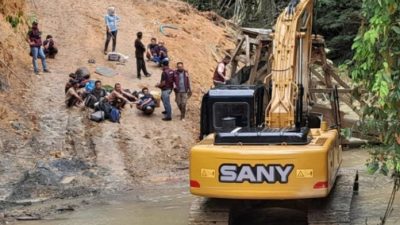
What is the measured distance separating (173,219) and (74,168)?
16.4 feet

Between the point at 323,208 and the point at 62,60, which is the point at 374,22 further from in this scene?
the point at 62,60

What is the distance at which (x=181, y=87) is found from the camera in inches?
834

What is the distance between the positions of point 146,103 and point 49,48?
553 centimetres

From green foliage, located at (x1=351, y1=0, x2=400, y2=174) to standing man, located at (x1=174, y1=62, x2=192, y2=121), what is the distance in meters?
14.2

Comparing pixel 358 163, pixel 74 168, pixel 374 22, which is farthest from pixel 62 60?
pixel 374 22

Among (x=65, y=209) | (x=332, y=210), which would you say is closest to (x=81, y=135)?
(x=65, y=209)

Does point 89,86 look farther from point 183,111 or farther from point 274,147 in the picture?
point 274,147

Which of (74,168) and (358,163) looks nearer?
(74,168)

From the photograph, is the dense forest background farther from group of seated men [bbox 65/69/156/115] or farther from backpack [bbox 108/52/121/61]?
group of seated men [bbox 65/69/156/115]

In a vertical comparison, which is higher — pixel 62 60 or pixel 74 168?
pixel 62 60

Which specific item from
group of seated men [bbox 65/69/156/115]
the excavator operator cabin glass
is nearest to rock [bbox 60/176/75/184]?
group of seated men [bbox 65/69/156/115]

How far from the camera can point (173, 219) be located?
13.4 metres

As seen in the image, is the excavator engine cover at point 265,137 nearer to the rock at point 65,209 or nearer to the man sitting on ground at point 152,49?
the rock at point 65,209

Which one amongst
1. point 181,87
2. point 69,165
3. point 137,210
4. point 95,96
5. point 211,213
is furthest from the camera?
point 181,87
